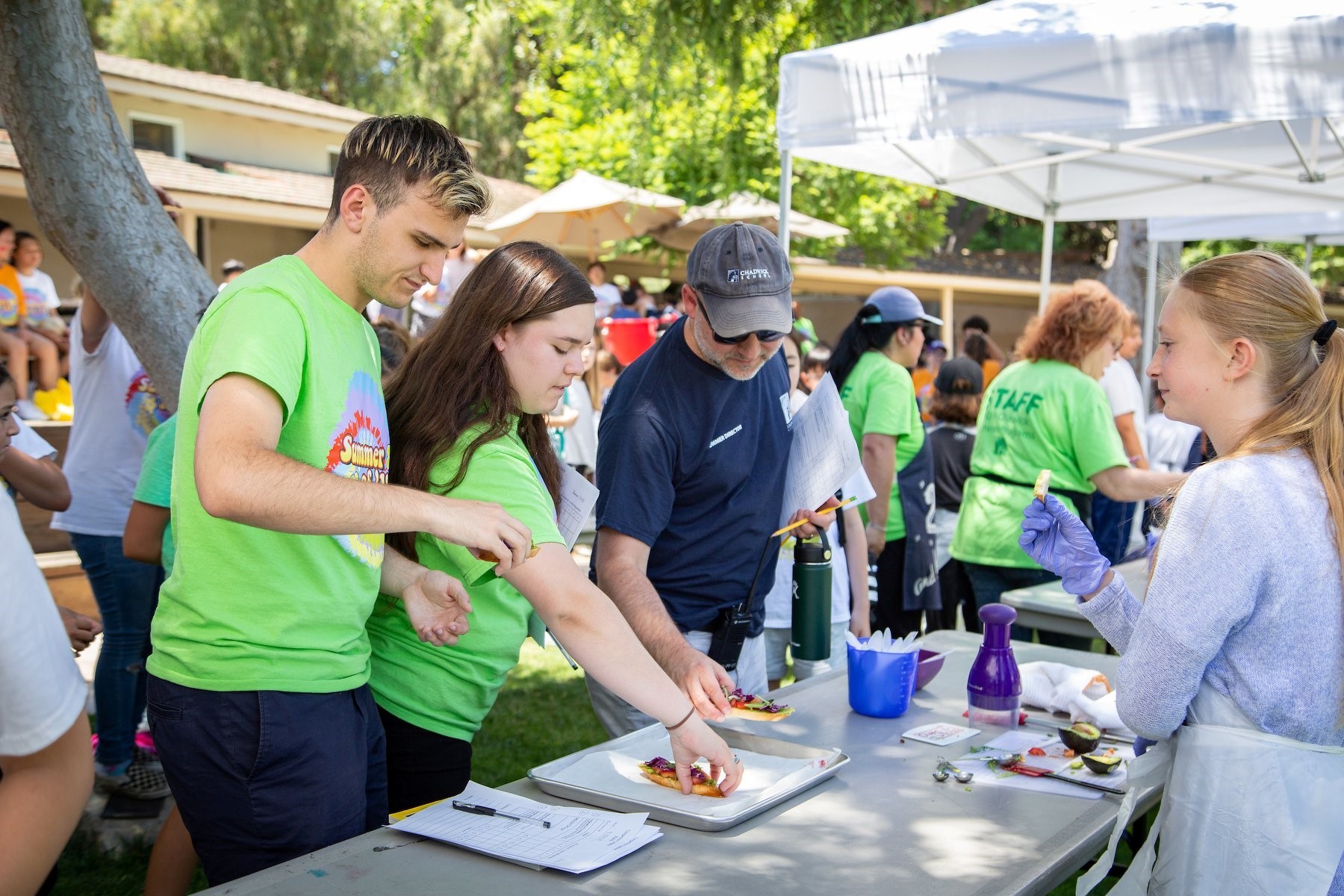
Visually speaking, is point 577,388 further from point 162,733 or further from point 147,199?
point 162,733

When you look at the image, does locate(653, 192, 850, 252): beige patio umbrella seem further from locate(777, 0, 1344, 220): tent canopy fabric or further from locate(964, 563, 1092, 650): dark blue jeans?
locate(964, 563, 1092, 650): dark blue jeans

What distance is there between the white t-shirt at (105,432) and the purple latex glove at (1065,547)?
2976mm

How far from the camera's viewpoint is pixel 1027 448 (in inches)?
170

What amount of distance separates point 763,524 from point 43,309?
8308 millimetres

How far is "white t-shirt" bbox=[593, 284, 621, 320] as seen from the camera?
38.6 ft

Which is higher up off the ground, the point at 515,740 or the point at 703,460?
the point at 703,460

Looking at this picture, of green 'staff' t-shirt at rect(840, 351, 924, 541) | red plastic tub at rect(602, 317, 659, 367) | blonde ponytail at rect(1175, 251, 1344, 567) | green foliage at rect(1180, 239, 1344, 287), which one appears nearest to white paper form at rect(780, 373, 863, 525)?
blonde ponytail at rect(1175, 251, 1344, 567)

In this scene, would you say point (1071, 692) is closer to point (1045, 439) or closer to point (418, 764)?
point (418, 764)

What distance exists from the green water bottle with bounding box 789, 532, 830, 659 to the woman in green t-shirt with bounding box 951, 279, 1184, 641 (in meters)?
1.49

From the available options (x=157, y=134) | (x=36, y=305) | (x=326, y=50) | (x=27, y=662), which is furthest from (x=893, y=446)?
(x=326, y=50)

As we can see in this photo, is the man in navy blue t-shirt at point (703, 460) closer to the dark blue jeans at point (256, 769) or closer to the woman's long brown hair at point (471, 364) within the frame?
the woman's long brown hair at point (471, 364)

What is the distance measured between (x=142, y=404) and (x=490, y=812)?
2730 millimetres

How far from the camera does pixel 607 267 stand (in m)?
19.0

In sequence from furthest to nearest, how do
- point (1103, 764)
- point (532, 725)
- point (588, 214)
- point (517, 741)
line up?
point (588, 214)
point (532, 725)
point (517, 741)
point (1103, 764)
